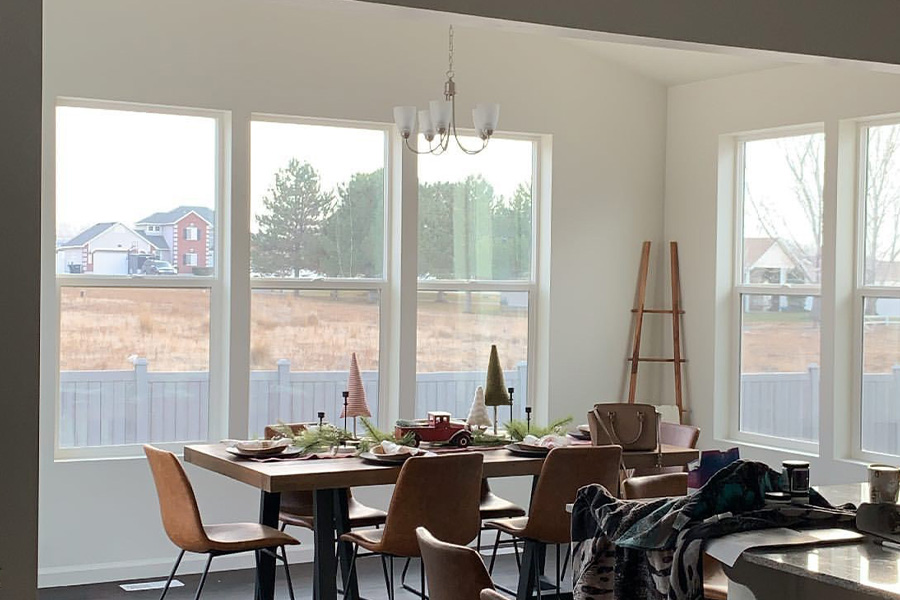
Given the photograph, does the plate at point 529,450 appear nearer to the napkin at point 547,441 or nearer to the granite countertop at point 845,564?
the napkin at point 547,441

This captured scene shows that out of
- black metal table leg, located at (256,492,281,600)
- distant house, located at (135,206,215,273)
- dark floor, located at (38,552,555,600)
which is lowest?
dark floor, located at (38,552,555,600)

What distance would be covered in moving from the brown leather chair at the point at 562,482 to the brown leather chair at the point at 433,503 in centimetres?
32

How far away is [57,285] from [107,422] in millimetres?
756

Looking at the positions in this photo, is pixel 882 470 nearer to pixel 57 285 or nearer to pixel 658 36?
pixel 658 36

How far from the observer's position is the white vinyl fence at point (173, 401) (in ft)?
19.9

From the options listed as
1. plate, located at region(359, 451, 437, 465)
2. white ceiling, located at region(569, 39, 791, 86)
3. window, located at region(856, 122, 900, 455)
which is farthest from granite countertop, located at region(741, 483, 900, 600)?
white ceiling, located at region(569, 39, 791, 86)

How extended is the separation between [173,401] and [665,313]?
3.16 meters

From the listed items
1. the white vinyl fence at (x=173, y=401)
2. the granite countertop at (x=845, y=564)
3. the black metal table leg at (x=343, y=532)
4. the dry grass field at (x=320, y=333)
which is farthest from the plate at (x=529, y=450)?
the granite countertop at (x=845, y=564)

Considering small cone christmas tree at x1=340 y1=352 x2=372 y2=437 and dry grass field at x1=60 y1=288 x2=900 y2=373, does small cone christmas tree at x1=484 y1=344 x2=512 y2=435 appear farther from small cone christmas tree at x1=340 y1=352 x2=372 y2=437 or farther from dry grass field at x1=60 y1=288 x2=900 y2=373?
dry grass field at x1=60 y1=288 x2=900 y2=373

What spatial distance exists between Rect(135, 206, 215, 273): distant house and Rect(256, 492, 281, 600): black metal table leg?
164 cm

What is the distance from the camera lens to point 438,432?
550cm

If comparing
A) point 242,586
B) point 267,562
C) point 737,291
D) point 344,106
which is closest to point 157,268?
point 344,106

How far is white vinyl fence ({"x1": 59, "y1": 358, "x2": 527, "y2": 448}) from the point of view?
6078 millimetres

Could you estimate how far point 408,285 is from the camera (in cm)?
685
